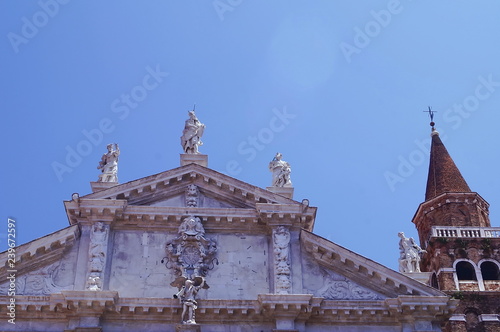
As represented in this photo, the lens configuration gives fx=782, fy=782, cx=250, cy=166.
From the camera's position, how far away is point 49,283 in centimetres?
2547

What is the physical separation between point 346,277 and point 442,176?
66.2 feet

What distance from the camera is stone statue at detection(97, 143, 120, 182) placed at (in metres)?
28.3

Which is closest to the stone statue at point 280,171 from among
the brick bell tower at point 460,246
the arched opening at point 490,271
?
the brick bell tower at point 460,246

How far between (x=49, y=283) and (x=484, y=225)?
84.3 feet

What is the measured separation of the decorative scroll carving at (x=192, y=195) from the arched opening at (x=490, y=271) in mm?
18538

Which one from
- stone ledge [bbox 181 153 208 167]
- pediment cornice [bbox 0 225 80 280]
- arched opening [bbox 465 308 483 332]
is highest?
stone ledge [bbox 181 153 208 167]

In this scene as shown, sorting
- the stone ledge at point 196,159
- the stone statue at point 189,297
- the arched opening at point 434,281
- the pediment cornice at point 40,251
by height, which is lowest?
the stone statue at point 189,297

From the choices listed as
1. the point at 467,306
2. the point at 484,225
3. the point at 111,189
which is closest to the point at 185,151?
the point at 111,189

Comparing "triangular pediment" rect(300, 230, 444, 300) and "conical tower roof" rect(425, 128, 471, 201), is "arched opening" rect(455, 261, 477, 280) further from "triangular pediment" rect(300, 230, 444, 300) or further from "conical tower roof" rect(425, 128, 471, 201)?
"triangular pediment" rect(300, 230, 444, 300)

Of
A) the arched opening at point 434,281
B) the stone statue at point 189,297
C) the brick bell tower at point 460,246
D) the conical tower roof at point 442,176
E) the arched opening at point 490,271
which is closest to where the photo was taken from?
the stone statue at point 189,297

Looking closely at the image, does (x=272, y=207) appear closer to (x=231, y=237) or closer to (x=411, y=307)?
(x=231, y=237)

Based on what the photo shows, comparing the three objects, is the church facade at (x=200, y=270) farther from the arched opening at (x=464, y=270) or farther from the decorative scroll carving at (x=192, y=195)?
the arched opening at (x=464, y=270)

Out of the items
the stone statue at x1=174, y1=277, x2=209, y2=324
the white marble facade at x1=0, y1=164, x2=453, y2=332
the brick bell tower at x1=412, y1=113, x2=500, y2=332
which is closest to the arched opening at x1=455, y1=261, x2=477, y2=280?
the brick bell tower at x1=412, y1=113, x2=500, y2=332

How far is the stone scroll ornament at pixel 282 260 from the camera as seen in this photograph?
25594 mm
